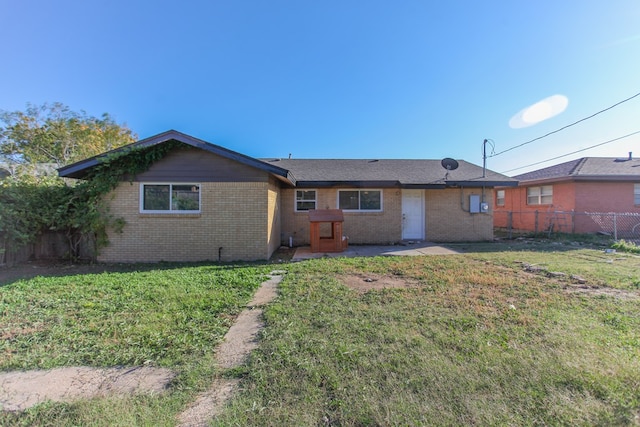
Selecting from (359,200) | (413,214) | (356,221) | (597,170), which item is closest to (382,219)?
(356,221)

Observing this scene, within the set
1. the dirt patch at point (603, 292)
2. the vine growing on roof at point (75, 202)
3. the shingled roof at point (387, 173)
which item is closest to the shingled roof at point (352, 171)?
the shingled roof at point (387, 173)

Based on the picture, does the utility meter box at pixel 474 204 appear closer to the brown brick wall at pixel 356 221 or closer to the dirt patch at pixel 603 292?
the brown brick wall at pixel 356 221

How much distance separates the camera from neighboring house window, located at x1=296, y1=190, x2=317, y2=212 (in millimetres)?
11844

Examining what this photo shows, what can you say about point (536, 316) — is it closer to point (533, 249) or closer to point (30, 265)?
point (533, 249)

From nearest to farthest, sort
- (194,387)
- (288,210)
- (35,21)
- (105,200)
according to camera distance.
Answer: (194,387), (105,200), (35,21), (288,210)

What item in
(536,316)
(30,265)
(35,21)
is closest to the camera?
(536,316)

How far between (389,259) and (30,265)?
33.4ft

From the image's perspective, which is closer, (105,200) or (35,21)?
(105,200)

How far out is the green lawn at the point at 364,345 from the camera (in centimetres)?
207

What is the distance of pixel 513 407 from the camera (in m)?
2.08

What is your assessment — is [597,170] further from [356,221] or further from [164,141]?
[164,141]

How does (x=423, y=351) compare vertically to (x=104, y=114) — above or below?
below

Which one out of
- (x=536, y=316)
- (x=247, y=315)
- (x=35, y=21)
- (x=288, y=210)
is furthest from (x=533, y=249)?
(x=35, y=21)

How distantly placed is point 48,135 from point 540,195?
3281 cm
